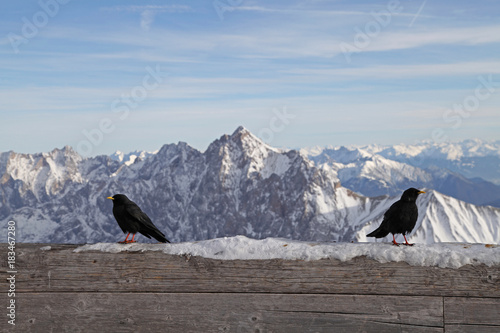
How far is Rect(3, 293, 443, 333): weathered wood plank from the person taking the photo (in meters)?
4.03

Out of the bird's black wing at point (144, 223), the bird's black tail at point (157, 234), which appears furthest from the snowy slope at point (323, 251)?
the bird's black wing at point (144, 223)

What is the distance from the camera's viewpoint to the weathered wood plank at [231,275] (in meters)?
4.09

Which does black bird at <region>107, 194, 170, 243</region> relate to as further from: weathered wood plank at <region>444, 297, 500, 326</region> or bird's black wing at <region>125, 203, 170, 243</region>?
weathered wood plank at <region>444, 297, 500, 326</region>

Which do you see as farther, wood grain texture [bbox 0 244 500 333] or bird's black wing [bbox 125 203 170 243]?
bird's black wing [bbox 125 203 170 243]

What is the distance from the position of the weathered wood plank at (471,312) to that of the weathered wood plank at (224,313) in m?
0.10

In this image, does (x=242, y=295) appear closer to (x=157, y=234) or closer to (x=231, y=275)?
(x=231, y=275)

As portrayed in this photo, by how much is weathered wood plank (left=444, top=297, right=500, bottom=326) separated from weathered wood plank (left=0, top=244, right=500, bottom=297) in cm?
6

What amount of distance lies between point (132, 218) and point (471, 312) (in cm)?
456

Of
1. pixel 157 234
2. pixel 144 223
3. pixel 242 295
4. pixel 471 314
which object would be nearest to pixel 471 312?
pixel 471 314

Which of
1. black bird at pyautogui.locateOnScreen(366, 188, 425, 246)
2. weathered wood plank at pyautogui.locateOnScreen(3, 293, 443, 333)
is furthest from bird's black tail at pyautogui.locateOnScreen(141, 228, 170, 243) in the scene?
black bird at pyautogui.locateOnScreen(366, 188, 425, 246)

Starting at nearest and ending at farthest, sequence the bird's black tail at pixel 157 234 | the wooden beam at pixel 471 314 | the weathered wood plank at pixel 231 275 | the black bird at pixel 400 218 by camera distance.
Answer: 1. the wooden beam at pixel 471 314
2. the weathered wood plank at pixel 231 275
3. the bird's black tail at pixel 157 234
4. the black bird at pixel 400 218

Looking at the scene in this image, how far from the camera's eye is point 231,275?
423 cm

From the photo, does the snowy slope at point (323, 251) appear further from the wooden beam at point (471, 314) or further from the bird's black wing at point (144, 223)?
the bird's black wing at point (144, 223)

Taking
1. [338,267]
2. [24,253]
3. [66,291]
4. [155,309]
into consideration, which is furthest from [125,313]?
[338,267]
